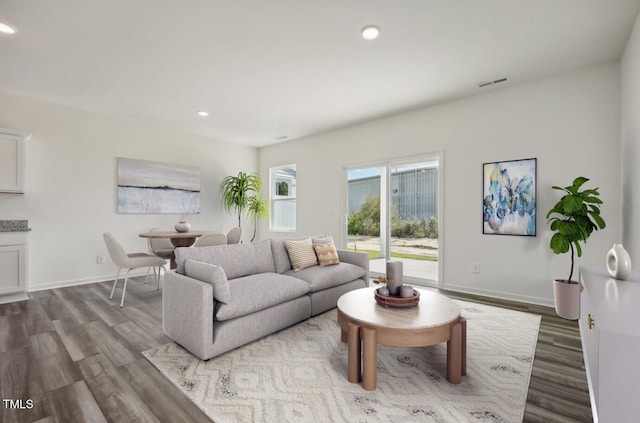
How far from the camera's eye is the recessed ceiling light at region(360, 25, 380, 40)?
2516mm

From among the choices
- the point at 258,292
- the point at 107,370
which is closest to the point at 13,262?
the point at 107,370

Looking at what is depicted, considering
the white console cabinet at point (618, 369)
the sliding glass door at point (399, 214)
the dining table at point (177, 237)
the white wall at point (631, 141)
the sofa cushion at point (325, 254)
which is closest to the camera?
the white console cabinet at point (618, 369)

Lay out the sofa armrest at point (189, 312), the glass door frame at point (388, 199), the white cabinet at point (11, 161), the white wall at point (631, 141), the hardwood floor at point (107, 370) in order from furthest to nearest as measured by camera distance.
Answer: the glass door frame at point (388, 199), the white cabinet at point (11, 161), the white wall at point (631, 141), the sofa armrest at point (189, 312), the hardwood floor at point (107, 370)

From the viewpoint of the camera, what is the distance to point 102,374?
6.42 ft

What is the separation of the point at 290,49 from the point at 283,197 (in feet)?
13.0

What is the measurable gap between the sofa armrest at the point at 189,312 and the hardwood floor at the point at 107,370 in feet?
0.84

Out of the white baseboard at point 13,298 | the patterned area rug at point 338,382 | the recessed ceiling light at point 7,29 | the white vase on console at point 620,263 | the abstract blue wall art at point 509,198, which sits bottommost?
the patterned area rug at point 338,382

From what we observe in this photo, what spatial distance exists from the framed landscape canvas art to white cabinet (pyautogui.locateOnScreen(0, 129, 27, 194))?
1.17 m

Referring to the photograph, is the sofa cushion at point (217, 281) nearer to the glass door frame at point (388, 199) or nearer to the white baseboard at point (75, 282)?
the glass door frame at point (388, 199)

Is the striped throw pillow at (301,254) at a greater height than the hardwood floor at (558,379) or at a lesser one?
greater

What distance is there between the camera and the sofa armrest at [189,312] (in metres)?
2.08

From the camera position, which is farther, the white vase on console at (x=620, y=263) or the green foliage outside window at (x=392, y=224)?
the green foliage outside window at (x=392, y=224)

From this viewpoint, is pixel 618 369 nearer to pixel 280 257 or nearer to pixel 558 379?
pixel 558 379

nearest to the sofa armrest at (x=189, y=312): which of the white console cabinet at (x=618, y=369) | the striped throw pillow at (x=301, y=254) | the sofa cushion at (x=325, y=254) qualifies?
the striped throw pillow at (x=301, y=254)
